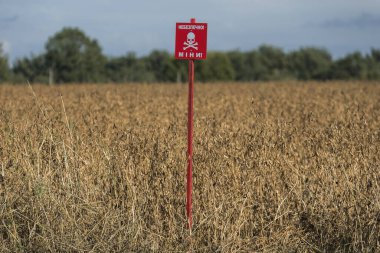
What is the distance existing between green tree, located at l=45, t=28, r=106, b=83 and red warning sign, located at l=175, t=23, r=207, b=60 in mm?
58771

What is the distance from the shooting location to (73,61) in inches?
2630

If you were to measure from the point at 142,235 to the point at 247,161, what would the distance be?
1.75 metres

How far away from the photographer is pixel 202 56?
6223 millimetres

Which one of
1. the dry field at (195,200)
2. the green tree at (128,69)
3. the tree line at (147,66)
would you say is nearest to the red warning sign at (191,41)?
the dry field at (195,200)

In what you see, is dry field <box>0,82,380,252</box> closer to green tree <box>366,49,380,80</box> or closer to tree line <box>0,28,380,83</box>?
tree line <box>0,28,380,83</box>

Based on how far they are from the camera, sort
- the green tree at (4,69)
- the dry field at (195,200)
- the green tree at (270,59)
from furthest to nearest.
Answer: the green tree at (270,59) → the green tree at (4,69) → the dry field at (195,200)

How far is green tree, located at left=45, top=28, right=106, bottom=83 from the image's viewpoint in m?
65.9

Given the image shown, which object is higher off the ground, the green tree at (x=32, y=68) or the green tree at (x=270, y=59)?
the green tree at (x=270, y=59)

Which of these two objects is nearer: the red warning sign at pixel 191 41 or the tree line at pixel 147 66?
the red warning sign at pixel 191 41

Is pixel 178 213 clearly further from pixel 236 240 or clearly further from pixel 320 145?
pixel 320 145

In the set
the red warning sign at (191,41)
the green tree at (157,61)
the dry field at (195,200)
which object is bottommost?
the dry field at (195,200)

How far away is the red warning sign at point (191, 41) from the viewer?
620cm

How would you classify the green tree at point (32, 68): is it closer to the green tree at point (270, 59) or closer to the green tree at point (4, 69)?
the green tree at point (4, 69)

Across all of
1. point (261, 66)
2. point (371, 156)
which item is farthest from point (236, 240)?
point (261, 66)
